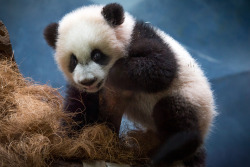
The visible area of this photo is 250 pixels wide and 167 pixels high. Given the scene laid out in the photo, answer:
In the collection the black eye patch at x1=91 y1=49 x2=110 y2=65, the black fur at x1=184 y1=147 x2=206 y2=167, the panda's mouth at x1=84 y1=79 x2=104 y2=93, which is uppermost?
the black eye patch at x1=91 y1=49 x2=110 y2=65

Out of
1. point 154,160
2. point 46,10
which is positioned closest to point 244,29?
point 154,160

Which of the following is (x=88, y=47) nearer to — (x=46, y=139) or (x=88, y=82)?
(x=88, y=82)

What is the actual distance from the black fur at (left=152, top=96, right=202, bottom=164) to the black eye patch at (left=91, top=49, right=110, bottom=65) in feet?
1.71

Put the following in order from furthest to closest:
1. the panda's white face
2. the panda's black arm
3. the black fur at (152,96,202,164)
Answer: the panda's black arm
the panda's white face
the black fur at (152,96,202,164)

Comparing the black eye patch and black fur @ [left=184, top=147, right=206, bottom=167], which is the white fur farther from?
black fur @ [left=184, top=147, right=206, bottom=167]

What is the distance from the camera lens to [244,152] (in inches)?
92.7

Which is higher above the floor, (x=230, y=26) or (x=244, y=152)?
(x=230, y=26)

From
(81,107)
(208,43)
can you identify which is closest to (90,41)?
(81,107)

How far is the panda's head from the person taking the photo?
2133 millimetres

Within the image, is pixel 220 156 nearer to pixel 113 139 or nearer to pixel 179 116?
pixel 179 116

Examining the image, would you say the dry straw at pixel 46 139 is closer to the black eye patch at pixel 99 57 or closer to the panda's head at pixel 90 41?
the panda's head at pixel 90 41

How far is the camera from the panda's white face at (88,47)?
211 cm

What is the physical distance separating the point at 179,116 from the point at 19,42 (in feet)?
6.35

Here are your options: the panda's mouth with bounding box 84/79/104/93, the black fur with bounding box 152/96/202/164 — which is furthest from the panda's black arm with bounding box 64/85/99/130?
the black fur with bounding box 152/96/202/164
